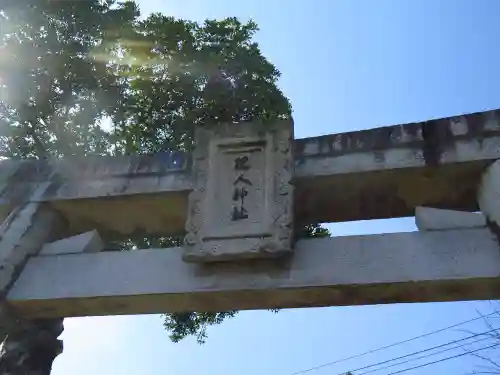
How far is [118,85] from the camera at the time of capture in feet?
26.3

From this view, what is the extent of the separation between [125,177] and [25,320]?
3.87 ft

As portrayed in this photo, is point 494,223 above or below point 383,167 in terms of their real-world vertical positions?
below

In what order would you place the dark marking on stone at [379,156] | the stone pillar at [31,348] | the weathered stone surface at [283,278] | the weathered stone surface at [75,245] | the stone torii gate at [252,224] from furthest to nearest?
1. the weathered stone surface at [75,245]
2. the dark marking on stone at [379,156]
3. the stone pillar at [31,348]
4. the stone torii gate at [252,224]
5. the weathered stone surface at [283,278]

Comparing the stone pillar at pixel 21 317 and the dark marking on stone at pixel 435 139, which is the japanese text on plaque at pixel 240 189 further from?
the stone pillar at pixel 21 317

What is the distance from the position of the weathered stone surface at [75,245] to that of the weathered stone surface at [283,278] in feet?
0.31

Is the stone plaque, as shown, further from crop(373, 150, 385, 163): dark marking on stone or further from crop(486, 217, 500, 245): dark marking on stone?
crop(486, 217, 500, 245): dark marking on stone

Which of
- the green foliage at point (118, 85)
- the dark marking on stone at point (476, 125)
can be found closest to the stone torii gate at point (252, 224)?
the dark marking on stone at point (476, 125)

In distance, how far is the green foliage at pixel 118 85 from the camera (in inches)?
297

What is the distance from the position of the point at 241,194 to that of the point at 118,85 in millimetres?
4185

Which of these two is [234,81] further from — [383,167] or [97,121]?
[383,167]

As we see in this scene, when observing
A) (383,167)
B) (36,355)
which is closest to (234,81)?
(383,167)

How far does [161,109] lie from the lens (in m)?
7.76

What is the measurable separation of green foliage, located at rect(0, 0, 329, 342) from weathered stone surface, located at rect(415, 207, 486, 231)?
11.3ft

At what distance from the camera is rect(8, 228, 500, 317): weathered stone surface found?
3.83m
